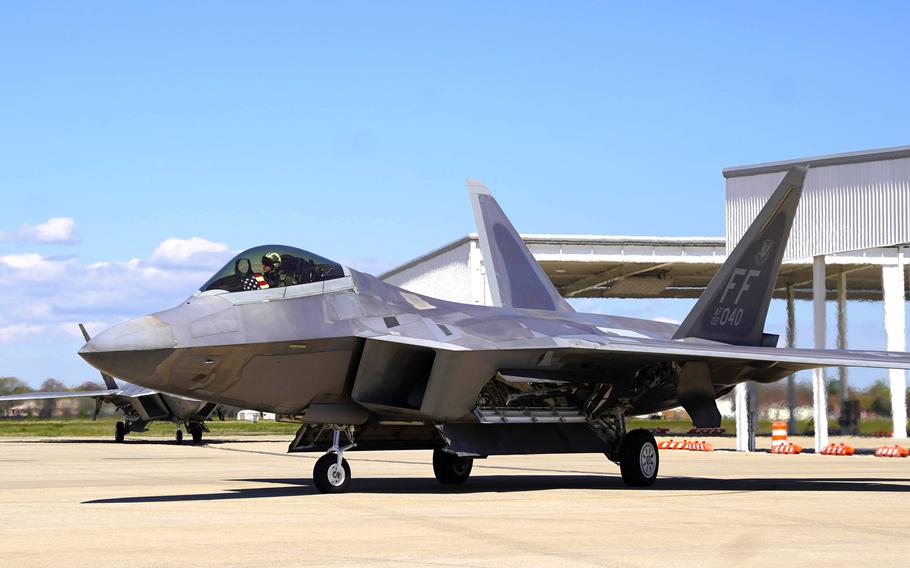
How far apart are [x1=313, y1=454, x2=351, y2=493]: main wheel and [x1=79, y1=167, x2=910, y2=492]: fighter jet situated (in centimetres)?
1

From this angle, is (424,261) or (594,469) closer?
(594,469)

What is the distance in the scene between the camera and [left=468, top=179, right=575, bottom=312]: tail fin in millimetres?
A: 16391

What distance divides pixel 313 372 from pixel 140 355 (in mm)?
1998

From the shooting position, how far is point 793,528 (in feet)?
27.5

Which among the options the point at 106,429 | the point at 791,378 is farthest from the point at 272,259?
the point at 106,429

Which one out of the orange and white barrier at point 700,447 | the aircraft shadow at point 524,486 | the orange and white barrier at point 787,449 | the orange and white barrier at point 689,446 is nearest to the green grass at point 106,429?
the orange and white barrier at point 689,446

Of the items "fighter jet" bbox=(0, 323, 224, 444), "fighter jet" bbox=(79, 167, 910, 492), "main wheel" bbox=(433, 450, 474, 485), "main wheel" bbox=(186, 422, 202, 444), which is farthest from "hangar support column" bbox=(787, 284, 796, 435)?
"main wheel" bbox=(186, 422, 202, 444)

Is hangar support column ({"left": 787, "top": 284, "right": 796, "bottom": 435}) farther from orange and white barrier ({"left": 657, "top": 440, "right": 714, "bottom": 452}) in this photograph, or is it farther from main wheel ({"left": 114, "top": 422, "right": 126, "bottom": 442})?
main wheel ({"left": 114, "top": 422, "right": 126, "bottom": 442})

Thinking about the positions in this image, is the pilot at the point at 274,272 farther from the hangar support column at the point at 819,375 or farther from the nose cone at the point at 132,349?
the hangar support column at the point at 819,375

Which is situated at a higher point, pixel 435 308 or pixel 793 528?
pixel 435 308

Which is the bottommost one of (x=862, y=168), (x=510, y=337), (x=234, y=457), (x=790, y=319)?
(x=234, y=457)

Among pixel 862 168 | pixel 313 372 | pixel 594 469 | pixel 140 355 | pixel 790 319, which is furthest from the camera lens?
pixel 790 319

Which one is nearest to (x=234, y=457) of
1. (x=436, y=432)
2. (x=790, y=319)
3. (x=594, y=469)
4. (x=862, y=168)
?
(x=594, y=469)

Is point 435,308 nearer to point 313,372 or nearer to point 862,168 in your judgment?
point 313,372
